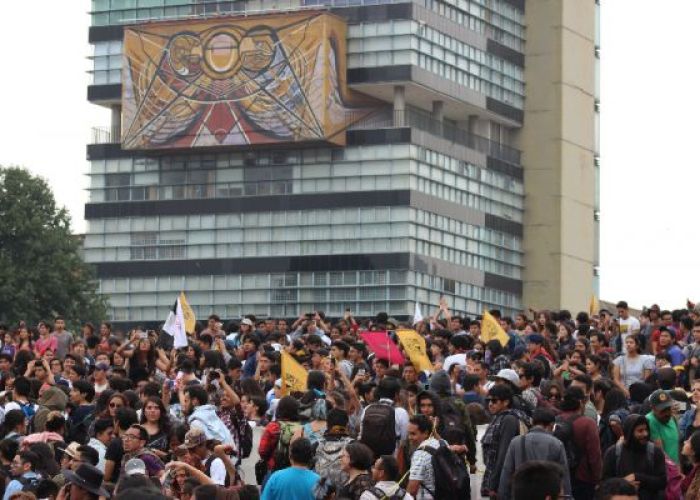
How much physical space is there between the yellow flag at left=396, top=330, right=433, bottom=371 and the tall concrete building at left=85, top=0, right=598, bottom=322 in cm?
9029

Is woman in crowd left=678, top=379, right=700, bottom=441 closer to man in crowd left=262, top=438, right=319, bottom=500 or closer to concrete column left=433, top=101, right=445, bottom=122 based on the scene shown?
man in crowd left=262, top=438, right=319, bottom=500

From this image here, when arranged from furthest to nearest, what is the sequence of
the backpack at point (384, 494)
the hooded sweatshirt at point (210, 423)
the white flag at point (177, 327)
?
the white flag at point (177, 327) → the hooded sweatshirt at point (210, 423) → the backpack at point (384, 494)

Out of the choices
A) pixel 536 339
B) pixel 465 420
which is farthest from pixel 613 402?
pixel 536 339

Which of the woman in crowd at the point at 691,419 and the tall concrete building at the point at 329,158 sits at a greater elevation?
the tall concrete building at the point at 329,158

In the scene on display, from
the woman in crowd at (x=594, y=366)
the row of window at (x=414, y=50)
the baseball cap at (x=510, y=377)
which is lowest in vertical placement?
the baseball cap at (x=510, y=377)

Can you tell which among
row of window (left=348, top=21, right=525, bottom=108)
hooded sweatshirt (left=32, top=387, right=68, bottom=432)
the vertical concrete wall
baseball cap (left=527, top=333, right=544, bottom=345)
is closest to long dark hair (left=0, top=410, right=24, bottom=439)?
hooded sweatshirt (left=32, top=387, right=68, bottom=432)

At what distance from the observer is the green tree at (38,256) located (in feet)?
356

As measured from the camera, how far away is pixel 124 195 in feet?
424

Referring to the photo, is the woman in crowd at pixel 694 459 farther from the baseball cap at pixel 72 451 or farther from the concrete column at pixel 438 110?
the concrete column at pixel 438 110

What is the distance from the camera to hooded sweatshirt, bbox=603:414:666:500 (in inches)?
776

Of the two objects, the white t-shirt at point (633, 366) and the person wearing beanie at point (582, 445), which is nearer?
the person wearing beanie at point (582, 445)

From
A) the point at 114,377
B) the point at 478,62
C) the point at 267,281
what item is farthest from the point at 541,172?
the point at 114,377

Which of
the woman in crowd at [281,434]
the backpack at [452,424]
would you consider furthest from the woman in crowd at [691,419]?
the woman in crowd at [281,434]

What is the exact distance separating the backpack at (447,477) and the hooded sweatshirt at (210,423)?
259cm
